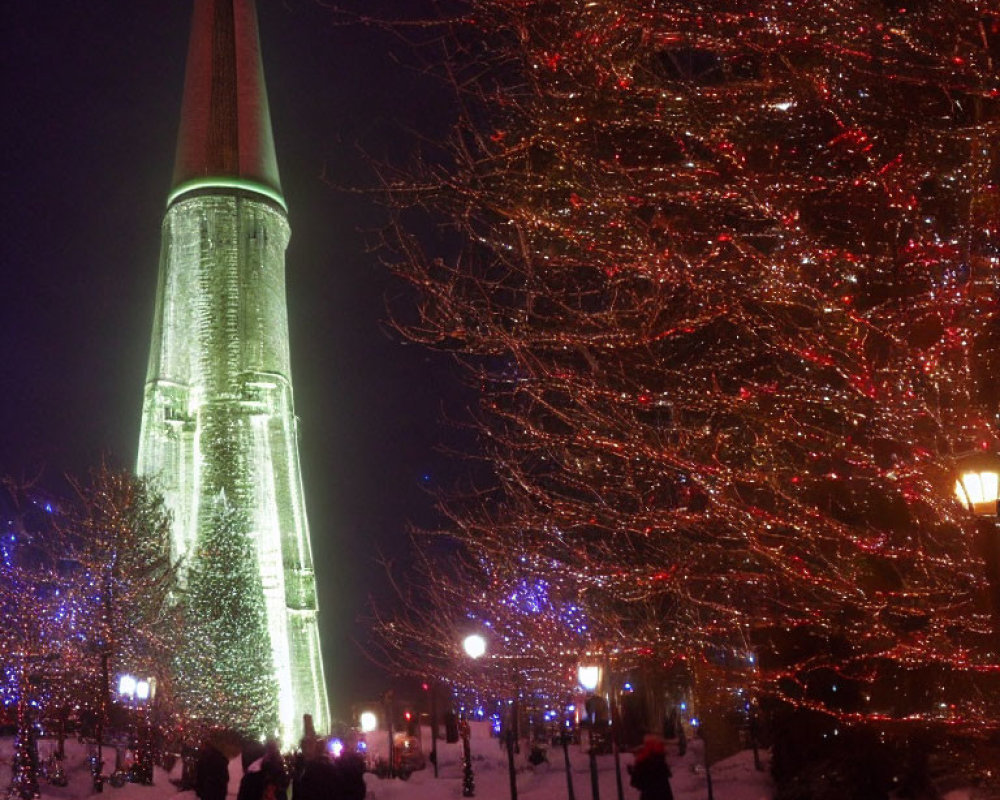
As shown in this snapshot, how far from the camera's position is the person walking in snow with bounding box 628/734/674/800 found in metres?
10.3

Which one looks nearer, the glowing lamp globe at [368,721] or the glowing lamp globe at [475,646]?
the glowing lamp globe at [475,646]

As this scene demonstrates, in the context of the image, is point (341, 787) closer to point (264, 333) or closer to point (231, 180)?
point (264, 333)

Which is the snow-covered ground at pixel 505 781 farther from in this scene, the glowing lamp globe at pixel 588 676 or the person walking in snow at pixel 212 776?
the person walking in snow at pixel 212 776

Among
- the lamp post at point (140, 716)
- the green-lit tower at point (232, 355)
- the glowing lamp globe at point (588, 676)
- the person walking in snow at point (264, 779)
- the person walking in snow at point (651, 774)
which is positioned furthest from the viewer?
the green-lit tower at point (232, 355)

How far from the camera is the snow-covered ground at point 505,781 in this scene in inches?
→ 662

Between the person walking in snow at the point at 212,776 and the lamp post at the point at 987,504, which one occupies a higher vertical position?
the lamp post at the point at 987,504

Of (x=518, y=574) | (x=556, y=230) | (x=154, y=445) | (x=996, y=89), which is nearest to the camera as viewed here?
(x=996, y=89)

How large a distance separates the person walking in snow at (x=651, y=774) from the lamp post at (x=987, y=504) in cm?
385

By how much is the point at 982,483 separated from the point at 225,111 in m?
34.2

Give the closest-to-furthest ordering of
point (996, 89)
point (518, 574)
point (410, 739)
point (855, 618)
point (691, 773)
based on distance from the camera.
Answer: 1. point (996, 89)
2. point (855, 618)
3. point (518, 574)
4. point (691, 773)
5. point (410, 739)

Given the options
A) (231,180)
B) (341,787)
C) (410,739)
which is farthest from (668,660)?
(231,180)

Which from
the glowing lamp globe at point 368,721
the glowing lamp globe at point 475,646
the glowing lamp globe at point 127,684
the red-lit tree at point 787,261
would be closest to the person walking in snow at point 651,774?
the red-lit tree at point 787,261

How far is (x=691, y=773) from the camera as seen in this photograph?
19250mm

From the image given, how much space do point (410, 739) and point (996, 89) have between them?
22.6 metres
